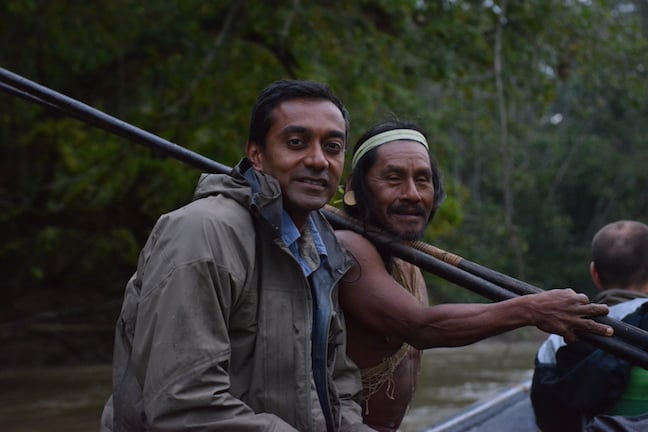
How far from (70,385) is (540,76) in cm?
578

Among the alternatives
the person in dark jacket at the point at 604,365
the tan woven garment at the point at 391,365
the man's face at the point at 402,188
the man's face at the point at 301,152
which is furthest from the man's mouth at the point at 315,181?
the person in dark jacket at the point at 604,365

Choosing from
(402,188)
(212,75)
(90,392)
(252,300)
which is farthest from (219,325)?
(90,392)

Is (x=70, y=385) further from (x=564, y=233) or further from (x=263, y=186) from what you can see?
(x=564, y=233)

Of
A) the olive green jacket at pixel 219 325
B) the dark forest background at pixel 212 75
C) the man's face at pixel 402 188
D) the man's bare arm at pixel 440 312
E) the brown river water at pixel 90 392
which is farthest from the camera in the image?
the dark forest background at pixel 212 75

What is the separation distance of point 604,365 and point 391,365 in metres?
0.61

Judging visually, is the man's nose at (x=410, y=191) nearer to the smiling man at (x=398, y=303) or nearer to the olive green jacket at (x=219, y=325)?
the smiling man at (x=398, y=303)

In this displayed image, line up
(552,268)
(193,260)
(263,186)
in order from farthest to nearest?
(552,268)
(263,186)
(193,260)

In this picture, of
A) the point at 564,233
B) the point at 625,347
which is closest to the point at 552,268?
the point at 564,233

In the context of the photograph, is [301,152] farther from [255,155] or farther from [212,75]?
[212,75]

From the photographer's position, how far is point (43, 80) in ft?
29.1

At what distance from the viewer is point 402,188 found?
2.68 meters

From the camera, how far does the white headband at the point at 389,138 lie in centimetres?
275

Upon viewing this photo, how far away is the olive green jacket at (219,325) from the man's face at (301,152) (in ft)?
0.24

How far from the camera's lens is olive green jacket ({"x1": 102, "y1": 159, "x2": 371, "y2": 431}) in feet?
5.92
